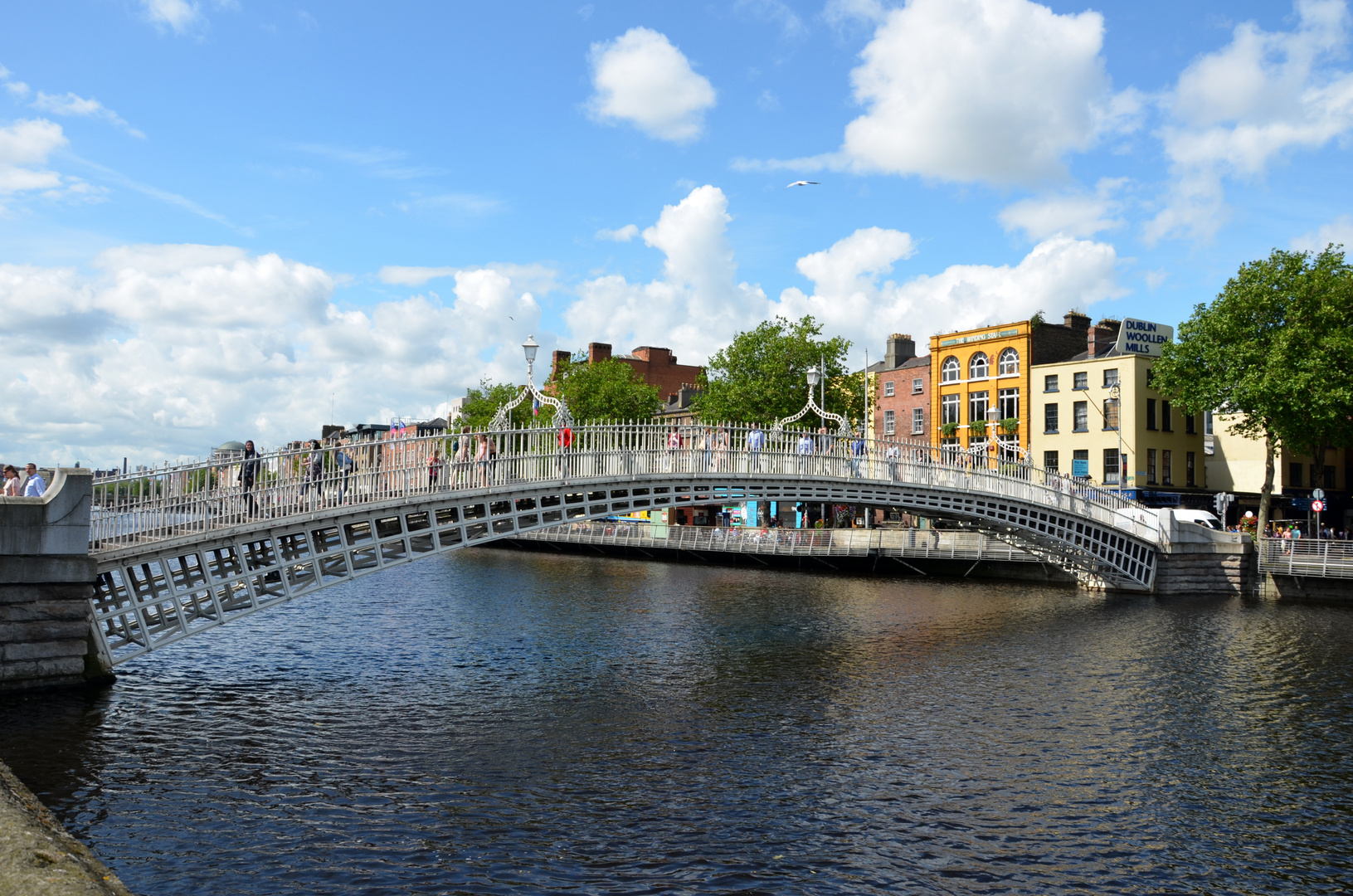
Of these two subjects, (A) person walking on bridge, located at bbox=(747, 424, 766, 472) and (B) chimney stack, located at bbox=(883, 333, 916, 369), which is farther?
(B) chimney stack, located at bbox=(883, 333, 916, 369)

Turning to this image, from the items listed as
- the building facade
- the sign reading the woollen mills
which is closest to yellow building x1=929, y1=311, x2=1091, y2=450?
the building facade

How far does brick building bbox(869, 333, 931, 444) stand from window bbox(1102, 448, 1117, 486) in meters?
12.1

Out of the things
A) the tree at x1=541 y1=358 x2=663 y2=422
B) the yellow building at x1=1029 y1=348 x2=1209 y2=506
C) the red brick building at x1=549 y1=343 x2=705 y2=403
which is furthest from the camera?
the red brick building at x1=549 y1=343 x2=705 y2=403

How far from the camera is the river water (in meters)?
11.3

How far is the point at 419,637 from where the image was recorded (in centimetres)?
2850

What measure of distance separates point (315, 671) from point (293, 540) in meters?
2.94

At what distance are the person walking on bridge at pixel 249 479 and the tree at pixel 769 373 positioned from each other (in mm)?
41482

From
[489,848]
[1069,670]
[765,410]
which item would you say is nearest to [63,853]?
[489,848]

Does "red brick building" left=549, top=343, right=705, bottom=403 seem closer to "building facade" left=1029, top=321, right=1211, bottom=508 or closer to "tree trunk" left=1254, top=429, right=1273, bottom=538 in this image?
"building facade" left=1029, top=321, right=1211, bottom=508

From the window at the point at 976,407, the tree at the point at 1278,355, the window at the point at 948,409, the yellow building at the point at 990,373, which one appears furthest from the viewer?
the window at the point at 948,409

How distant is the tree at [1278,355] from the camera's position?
150ft

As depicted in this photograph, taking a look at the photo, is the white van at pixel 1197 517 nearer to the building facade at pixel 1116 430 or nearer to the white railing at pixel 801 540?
the building facade at pixel 1116 430

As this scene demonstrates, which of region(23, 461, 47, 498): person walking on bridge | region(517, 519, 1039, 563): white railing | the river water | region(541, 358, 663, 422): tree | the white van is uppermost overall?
region(541, 358, 663, 422): tree

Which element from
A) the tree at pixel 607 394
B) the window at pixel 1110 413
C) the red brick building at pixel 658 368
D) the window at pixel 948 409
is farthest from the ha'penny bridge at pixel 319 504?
the red brick building at pixel 658 368
